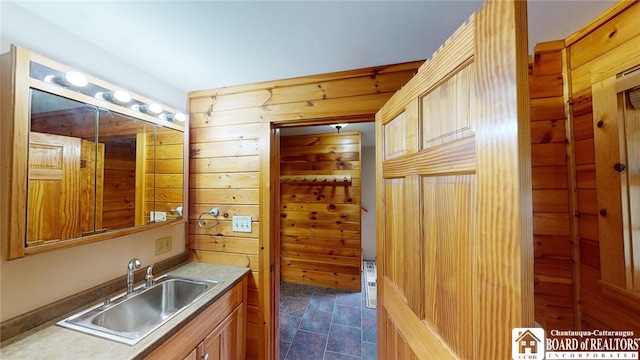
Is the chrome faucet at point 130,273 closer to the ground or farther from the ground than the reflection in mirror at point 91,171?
closer to the ground

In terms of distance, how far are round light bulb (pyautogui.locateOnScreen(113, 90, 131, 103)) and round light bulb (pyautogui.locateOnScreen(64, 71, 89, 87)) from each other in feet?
0.46

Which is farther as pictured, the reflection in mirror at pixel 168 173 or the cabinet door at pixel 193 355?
the reflection in mirror at pixel 168 173

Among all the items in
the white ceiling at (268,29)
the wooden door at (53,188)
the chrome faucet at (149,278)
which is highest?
the white ceiling at (268,29)

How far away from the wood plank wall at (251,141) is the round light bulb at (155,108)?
13.0 inches

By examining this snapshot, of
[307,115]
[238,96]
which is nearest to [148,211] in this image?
[238,96]

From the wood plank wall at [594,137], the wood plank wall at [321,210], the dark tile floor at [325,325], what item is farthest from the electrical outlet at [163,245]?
the wood plank wall at [594,137]

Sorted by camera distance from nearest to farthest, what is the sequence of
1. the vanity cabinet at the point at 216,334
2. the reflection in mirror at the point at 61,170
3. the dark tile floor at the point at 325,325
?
the reflection in mirror at the point at 61,170
the vanity cabinet at the point at 216,334
the dark tile floor at the point at 325,325

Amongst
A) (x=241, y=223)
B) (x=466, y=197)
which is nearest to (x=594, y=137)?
(x=466, y=197)

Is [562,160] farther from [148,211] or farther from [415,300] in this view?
[148,211]

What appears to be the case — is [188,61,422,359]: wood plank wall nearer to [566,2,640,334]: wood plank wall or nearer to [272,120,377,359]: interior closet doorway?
[566,2,640,334]: wood plank wall

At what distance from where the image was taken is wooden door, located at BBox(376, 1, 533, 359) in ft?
1.56

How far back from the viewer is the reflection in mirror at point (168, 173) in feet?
4.90

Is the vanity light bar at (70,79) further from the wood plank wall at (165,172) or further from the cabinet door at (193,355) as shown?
the cabinet door at (193,355)

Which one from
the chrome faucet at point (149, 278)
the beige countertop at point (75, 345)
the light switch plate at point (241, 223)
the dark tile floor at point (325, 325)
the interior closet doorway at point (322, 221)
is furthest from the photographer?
the interior closet doorway at point (322, 221)
